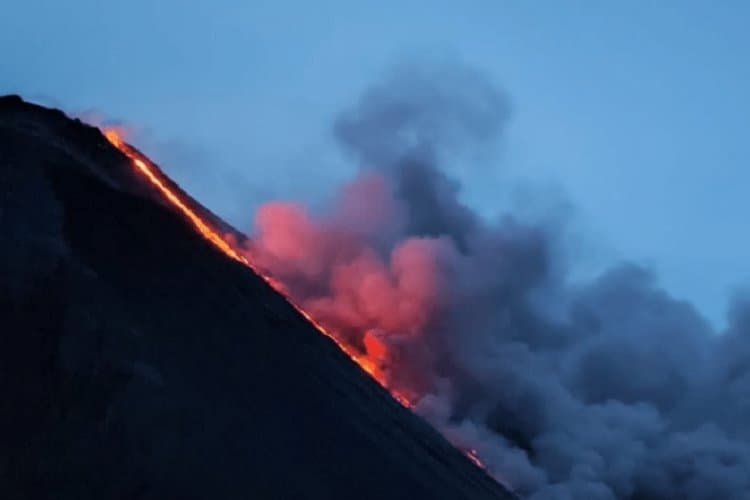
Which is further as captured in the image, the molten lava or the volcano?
the molten lava

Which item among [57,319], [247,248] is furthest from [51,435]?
[247,248]

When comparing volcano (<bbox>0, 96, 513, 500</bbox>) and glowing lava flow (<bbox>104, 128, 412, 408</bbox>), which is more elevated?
glowing lava flow (<bbox>104, 128, 412, 408</bbox>)

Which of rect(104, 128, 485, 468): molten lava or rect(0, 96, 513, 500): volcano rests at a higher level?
rect(104, 128, 485, 468): molten lava

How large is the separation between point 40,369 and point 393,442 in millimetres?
9875

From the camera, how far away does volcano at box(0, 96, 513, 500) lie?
24375mm

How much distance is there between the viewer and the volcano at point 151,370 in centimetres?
2438

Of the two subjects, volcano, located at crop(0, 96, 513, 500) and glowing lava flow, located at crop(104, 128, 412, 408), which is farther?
glowing lava flow, located at crop(104, 128, 412, 408)

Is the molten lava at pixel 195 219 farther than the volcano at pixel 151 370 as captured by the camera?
Yes

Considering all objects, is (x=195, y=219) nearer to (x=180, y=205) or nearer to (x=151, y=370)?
(x=180, y=205)

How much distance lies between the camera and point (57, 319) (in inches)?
1088

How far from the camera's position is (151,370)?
27.5 m

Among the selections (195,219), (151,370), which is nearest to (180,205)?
(195,219)

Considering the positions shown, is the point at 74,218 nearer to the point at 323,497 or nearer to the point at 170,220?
the point at 170,220

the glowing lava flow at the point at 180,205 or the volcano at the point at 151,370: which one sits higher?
the glowing lava flow at the point at 180,205
